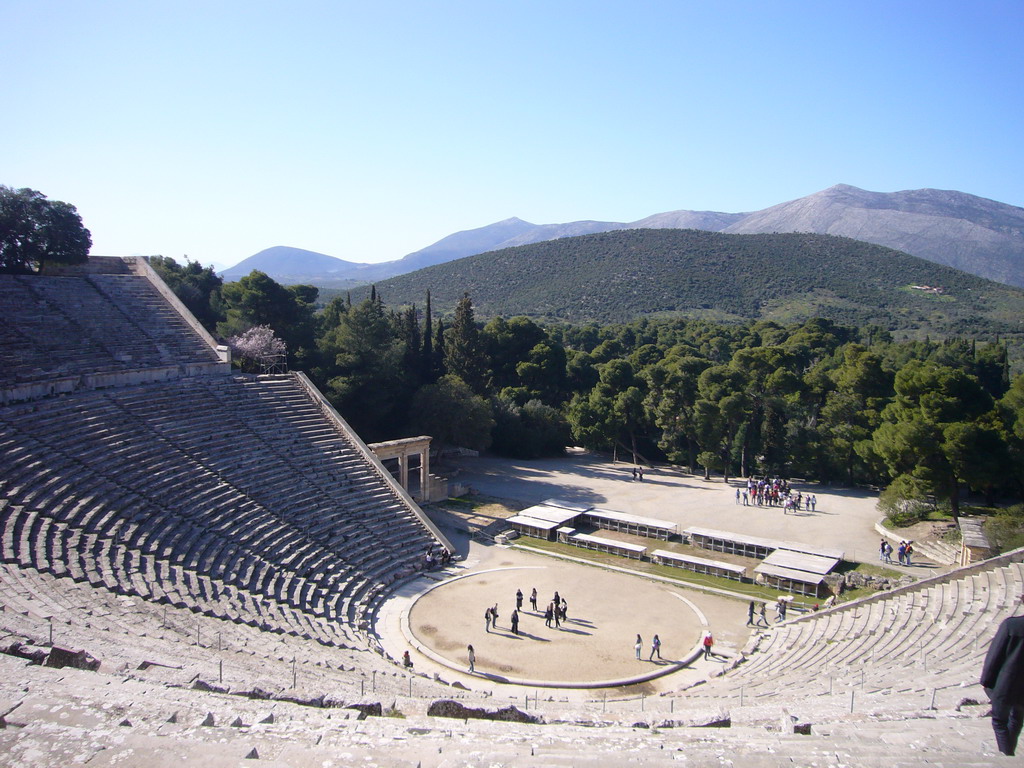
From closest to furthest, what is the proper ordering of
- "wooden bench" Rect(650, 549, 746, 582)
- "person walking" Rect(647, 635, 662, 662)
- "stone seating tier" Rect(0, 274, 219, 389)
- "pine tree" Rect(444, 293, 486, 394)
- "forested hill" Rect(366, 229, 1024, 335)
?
1. "person walking" Rect(647, 635, 662, 662)
2. "stone seating tier" Rect(0, 274, 219, 389)
3. "wooden bench" Rect(650, 549, 746, 582)
4. "pine tree" Rect(444, 293, 486, 394)
5. "forested hill" Rect(366, 229, 1024, 335)

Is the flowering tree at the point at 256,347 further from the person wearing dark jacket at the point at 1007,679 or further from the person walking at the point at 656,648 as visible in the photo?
the person wearing dark jacket at the point at 1007,679

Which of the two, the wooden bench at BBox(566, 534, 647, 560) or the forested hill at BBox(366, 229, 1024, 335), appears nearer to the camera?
the wooden bench at BBox(566, 534, 647, 560)

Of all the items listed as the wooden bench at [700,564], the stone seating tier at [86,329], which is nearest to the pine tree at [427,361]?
the stone seating tier at [86,329]

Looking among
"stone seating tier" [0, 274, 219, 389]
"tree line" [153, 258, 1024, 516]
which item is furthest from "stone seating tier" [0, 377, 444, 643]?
"tree line" [153, 258, 1024, 516]

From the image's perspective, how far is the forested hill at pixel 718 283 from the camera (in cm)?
10294

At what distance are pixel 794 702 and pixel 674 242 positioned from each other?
132m

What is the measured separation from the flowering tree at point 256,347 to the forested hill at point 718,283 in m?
76.7

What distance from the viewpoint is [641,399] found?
43312 millimetres

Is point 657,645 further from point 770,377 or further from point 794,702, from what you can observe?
point 770,377

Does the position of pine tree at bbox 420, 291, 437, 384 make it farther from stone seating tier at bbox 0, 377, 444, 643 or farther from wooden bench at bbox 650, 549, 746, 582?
wooden bench at bbox 650, 549, 746, 582

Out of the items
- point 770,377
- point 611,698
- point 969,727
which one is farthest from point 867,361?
point 969,727

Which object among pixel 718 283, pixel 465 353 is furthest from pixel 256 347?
pixel 718 283

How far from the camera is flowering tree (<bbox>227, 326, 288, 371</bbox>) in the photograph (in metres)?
35.1

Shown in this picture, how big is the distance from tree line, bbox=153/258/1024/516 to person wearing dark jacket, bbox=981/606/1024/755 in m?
23.7
